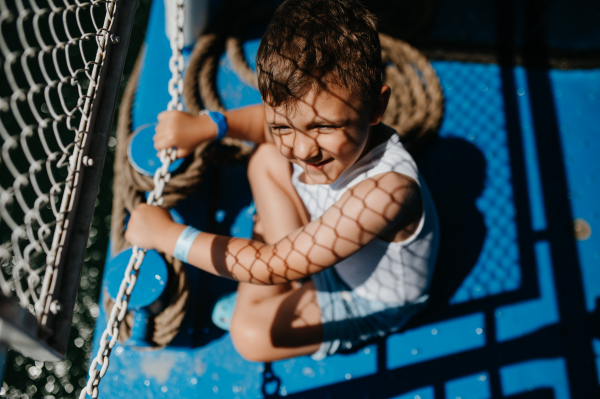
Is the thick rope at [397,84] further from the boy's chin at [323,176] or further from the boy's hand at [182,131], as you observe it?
the boy's chin at [323,176]

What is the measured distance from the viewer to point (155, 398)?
3.34 feet

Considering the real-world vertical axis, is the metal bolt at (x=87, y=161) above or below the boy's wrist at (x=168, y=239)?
above

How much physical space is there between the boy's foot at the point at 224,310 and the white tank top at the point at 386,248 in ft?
0.93

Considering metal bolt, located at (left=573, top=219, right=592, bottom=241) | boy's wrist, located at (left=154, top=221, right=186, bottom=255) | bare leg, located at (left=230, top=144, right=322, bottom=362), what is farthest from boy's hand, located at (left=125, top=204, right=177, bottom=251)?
metal bolt, located at (left=573, top=219, right=592, bottom=241)

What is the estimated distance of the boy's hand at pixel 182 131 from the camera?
3.12 feet

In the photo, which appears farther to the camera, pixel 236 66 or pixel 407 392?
pixel 236 66

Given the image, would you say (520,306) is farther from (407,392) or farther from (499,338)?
(407,392)

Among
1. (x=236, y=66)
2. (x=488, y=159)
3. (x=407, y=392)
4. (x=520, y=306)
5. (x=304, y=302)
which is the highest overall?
(x=236, y=66)

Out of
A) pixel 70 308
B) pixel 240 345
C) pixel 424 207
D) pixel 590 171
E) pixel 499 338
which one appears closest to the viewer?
pixel 70 308

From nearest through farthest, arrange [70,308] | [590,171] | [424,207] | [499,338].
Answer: [70,308] → [424,207] → [499,338] → [590,171]

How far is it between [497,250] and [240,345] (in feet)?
2.44

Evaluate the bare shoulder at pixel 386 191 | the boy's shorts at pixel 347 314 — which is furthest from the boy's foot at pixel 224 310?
the bare shoulder at pixel 386 191

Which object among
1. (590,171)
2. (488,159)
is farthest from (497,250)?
(590,171)

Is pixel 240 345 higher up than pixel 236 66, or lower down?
lower down
